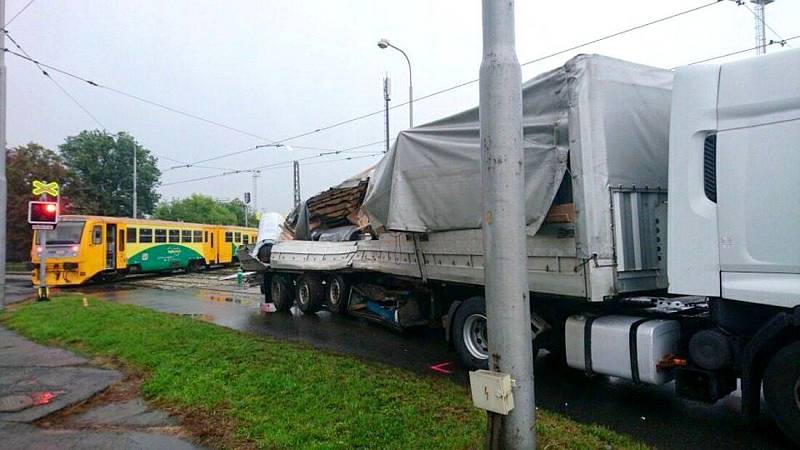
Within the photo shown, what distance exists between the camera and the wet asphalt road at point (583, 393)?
459 cm

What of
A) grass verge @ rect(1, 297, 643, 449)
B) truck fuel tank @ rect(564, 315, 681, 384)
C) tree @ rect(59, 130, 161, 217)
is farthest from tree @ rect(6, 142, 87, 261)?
truck fuel tank @ rect(564, 315, 681, 384)

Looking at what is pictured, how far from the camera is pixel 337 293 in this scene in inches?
467

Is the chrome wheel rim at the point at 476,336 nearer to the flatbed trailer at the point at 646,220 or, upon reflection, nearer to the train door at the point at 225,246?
the flatbed trailer at the point at 646,220

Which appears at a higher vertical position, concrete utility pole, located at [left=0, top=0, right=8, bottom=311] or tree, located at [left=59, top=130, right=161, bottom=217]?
tree, located at [left=59, top=130, right=161, bottom=217]

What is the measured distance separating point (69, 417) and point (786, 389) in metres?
6.30

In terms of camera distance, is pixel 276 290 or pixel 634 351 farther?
pixel 276 290

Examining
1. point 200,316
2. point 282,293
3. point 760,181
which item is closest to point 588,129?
point 760,181

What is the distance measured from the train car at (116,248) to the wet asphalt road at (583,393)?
12.7 metres

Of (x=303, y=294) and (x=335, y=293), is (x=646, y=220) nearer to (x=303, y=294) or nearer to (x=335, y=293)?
(x=335, y=293)

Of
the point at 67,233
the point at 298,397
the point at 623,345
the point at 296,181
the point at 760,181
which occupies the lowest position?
the point at 298,397

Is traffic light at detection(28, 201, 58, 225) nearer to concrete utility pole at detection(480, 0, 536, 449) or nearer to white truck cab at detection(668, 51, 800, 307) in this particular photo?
concrete utility pole at detection(480, 0, 536, 449)

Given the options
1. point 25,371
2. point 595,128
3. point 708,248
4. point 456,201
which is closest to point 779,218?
point 708,248

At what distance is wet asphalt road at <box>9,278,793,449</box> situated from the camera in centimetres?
459

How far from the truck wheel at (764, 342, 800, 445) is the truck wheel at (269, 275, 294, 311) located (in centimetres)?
1108
